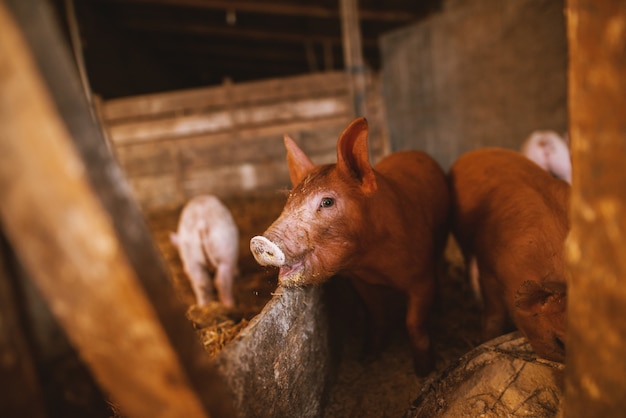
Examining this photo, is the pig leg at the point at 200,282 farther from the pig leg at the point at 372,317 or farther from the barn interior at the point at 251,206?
the pig leg at the point at 372,317

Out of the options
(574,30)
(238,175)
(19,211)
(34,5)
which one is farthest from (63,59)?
(238,175)

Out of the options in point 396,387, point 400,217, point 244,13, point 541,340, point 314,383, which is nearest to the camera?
point 541,340

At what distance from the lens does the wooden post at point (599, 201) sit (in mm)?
871

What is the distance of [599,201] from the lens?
93 cm

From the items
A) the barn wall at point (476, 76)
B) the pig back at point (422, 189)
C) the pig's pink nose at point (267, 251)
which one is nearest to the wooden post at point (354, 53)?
the barn wall at point (476, 76)

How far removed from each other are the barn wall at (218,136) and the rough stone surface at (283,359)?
15.4 ft

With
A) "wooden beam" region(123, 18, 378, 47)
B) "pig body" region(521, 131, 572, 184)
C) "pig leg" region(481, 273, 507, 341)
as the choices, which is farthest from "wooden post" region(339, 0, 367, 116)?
"pig leg" region(481, 273, 507, 341)

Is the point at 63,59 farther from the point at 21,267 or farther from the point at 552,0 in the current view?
the point at 552,0

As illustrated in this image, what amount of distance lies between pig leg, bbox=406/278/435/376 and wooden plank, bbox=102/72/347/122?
4.78 metres

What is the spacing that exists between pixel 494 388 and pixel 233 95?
19.8 feet

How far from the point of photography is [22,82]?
2.63 ft

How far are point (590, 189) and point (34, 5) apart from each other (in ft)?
4.33

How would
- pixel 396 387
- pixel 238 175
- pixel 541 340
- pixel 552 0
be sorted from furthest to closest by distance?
pixel 238 175, pixel 552 0, pixel 396 387, pixel 541 340

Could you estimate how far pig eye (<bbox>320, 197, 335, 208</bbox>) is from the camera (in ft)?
6.66
